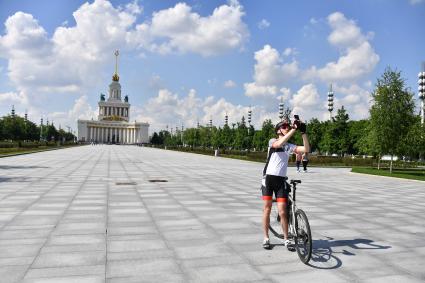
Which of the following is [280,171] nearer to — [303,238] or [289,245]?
[303,238]

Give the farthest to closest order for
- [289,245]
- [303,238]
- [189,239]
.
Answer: [189,239], [289,245], [303,238]

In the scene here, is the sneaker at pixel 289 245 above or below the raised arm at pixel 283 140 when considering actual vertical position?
below

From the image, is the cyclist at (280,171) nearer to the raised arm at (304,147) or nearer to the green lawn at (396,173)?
the raised arm at (304,147)

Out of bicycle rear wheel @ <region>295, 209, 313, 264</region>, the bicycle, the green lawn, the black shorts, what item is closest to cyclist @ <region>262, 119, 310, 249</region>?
the black shorts

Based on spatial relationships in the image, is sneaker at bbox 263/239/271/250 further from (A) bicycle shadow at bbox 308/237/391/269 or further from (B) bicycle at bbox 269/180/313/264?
(A) bicycle shadow at bbox 308/237/391/269

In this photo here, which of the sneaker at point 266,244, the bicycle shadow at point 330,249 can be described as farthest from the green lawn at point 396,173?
the sneaker at point 266,244

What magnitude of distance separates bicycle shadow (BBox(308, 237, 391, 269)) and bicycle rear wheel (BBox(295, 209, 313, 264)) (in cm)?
16

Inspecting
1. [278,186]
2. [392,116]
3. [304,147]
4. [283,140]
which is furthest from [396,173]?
[283,140]

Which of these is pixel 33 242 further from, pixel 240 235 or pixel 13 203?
pixel 13 203

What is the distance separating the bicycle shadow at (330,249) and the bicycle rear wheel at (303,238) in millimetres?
163

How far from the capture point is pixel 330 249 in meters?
6.93

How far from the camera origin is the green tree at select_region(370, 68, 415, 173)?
91.6 feet

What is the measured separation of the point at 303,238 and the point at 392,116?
2457cm

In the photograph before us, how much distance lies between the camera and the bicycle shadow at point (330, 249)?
6062 mm
